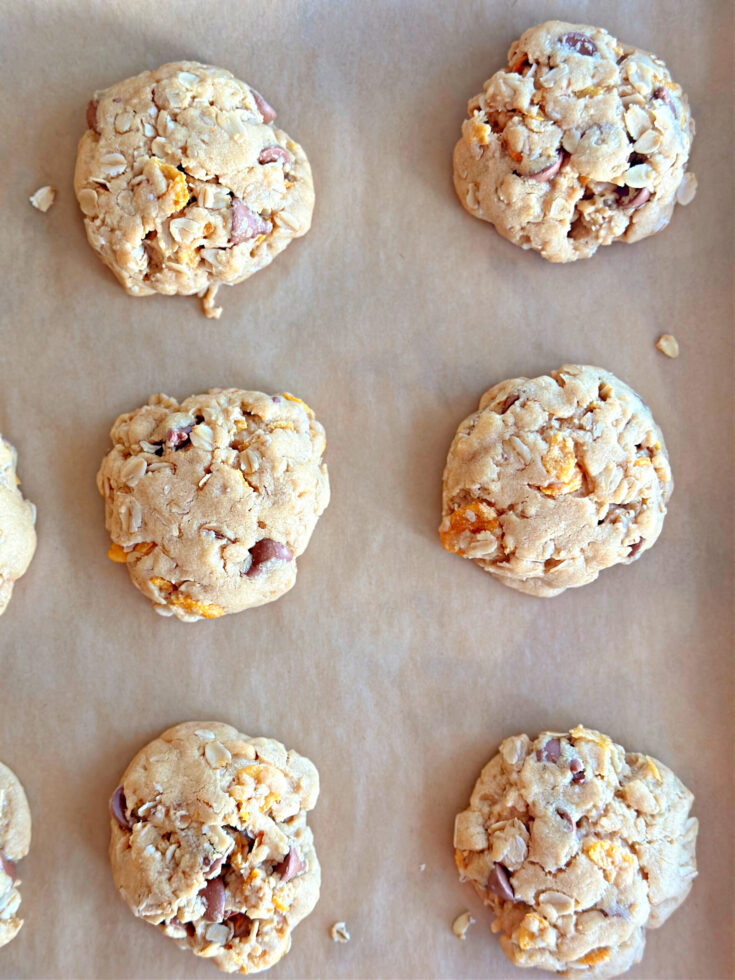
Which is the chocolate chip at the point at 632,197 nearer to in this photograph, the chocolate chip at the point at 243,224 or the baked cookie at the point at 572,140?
the baked cookie at the point at 572,140

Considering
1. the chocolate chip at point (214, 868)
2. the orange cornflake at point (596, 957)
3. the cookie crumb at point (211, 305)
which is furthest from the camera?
the cookie crumb at point (211, 305)

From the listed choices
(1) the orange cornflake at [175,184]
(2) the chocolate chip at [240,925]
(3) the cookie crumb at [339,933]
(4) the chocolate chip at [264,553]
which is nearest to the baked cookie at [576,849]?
(3) the cookie crumb at [339,933]

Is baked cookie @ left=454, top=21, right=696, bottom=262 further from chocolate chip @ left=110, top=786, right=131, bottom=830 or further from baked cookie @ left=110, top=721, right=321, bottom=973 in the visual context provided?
chocolate chip @ left=110, top=786, right=131, bottom=830

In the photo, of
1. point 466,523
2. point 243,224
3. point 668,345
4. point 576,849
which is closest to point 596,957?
point 576,849

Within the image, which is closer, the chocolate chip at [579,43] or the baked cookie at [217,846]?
the baked cookie at [217,846]

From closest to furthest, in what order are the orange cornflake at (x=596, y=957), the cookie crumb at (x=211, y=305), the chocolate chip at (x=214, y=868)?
the chocolate chip at (x=214, y=868) → the orange cornflake at (x=596, y=957) → the cookie crumb at (x=211, y=305)

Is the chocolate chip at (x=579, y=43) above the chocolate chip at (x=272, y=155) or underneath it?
above

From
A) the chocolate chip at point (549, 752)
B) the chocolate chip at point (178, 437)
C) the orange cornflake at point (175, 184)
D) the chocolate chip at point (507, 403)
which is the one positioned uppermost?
the orange cornflake at point (175, 184)

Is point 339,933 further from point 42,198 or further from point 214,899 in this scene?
point 42,198
